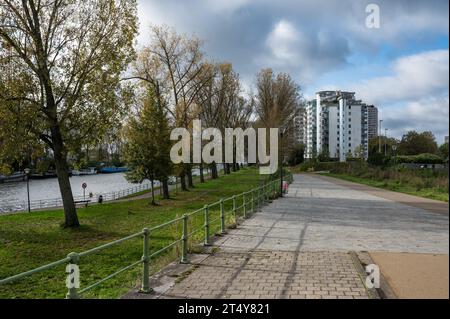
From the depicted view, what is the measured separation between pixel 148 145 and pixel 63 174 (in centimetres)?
1053

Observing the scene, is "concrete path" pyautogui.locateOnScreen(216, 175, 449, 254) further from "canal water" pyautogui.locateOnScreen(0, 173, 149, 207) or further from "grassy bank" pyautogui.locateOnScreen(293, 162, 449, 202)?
"canal water" pyautogui.locateOnScreen(0, 173, 149, 207)

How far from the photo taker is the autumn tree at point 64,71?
1747 cm

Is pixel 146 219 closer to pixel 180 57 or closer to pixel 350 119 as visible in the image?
pixel 180 57

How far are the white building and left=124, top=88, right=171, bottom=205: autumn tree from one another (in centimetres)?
10049

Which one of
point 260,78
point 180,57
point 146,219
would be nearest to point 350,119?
point 260,78

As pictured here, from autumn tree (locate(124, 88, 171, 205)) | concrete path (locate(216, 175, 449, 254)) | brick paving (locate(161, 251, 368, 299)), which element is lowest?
concrete path (locate(216, 175, 449, 254))

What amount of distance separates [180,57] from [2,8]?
19.7m

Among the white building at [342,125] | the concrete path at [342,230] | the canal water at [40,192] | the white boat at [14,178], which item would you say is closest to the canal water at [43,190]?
the canal water at [40,192]

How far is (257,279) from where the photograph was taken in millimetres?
7312

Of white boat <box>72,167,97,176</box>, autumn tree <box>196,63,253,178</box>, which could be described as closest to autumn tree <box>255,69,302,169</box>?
autumn tree <box>196,63,253,178</box>

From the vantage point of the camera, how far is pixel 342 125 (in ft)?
425

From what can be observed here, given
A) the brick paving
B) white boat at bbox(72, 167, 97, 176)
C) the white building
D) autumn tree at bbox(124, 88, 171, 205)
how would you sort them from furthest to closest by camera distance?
the white building, white boat at bbox(72, 167, 97, 176), autumn tree at bbox(124, 88, 171, 205), the brick paving

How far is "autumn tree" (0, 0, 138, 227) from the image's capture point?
688 inches

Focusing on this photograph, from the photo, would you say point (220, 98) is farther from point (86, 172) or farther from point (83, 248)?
point (86, 172)
